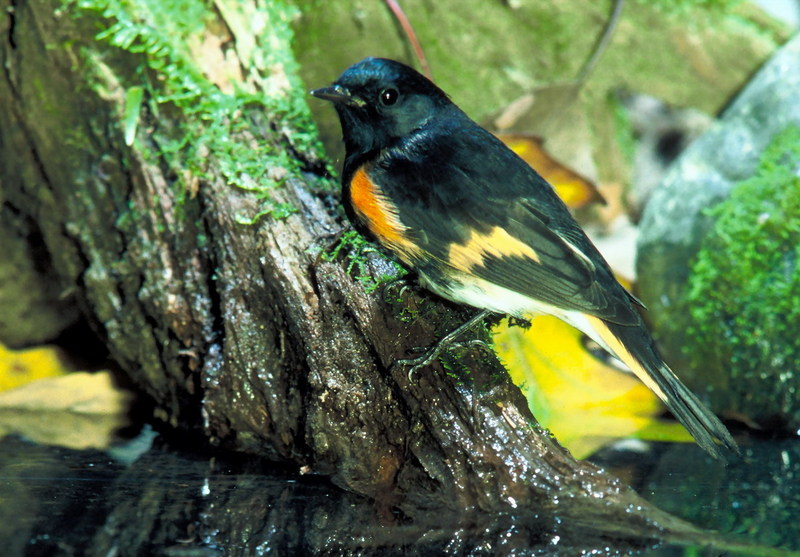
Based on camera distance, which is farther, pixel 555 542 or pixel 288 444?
pixel 288 444

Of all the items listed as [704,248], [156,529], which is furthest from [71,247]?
[704,248]

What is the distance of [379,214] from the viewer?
8.39 feet

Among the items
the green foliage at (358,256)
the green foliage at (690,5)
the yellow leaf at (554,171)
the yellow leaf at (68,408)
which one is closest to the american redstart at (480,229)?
the green foliage at (358,256)

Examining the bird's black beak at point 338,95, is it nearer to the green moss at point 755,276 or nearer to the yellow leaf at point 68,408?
the yellow leaf at point 68,408

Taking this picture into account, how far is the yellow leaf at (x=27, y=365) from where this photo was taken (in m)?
3.84

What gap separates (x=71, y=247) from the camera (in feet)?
11.6

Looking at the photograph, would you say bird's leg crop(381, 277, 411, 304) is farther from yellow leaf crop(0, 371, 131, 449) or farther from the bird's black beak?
yellow leaf crop(0, 371, 131, 449)

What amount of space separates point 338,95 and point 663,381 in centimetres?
149

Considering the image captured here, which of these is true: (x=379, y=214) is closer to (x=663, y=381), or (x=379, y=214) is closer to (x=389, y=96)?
(x=389, y=96)

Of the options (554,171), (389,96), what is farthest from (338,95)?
(554,171)

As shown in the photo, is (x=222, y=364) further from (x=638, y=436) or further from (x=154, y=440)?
(x=638, y=436)

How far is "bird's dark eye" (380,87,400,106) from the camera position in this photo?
8.93 feet

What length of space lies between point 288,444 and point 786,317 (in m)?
2.45

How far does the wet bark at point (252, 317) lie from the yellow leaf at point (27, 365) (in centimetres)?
54
